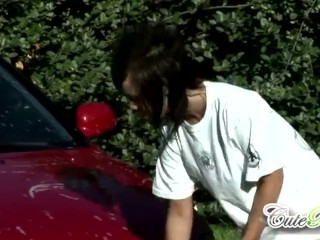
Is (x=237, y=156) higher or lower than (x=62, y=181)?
higher

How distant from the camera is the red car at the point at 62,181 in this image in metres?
3.85

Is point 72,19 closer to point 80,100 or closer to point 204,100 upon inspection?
point 80,100

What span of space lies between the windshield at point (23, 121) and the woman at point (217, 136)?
1071 millimetres

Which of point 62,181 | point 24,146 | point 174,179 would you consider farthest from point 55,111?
point 174,179

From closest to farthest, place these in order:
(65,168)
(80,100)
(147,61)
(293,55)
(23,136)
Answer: (147,61), (65,168), (23,136), (293,55), (80,100)

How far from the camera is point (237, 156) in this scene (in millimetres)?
3801

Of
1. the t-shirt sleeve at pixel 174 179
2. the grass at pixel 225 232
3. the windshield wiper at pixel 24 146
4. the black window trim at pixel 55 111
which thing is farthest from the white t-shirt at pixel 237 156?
the grass at pixel 225 232

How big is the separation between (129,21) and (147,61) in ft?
11.9

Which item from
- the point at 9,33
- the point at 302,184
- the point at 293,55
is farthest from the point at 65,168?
the point at 9,33

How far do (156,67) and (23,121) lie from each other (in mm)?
1509

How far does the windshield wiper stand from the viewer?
4.79 m

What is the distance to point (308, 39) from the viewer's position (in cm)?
679

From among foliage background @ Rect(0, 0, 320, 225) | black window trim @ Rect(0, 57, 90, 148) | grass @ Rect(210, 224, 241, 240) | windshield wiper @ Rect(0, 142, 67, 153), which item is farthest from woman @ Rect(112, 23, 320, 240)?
foliage background @ Rect(0, 0, 320, 225)

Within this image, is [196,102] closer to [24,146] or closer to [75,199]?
[75,199]
